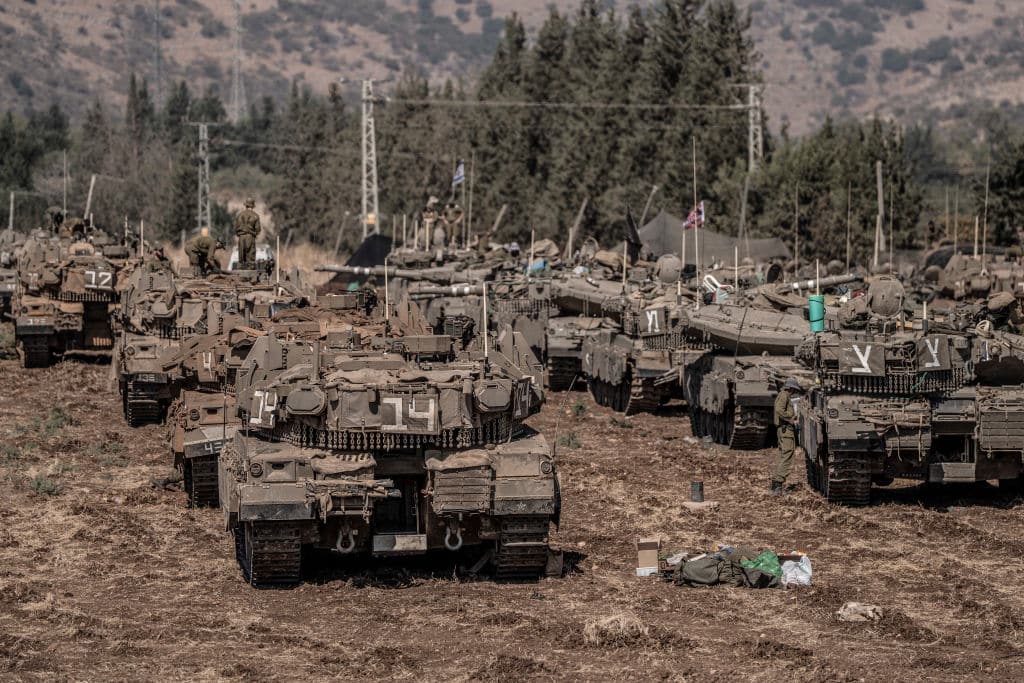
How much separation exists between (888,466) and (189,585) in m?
8.17

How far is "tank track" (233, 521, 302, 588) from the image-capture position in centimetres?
1580

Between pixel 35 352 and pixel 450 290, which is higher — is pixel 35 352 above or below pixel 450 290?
below

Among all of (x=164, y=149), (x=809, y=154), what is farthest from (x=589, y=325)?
(x=164, y=149)

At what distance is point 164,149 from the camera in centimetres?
8419

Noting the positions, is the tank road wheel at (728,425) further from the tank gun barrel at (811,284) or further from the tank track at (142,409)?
the tank track at (142,409)

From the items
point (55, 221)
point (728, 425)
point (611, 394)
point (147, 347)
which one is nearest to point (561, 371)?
point (611, 394)

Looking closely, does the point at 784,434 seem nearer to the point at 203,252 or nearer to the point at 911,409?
the point at 911,409

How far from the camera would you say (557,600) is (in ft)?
52.4

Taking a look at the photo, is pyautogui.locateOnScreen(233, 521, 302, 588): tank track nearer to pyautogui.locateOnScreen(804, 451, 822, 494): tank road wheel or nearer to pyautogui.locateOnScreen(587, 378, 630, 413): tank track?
pyautogui.locateOnScreen(804, 451, 822, 494): tank road wheel

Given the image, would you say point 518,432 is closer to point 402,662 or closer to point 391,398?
point 391,398

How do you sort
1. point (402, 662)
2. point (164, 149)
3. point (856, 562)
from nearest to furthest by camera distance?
point (402, 662) → point (856, 562) → point (164, 149)

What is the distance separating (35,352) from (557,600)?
67.5ft

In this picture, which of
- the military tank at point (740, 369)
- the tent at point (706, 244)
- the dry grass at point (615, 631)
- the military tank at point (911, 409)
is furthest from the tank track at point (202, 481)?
the tent at point (706, 244)

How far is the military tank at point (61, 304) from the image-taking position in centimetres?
3369
